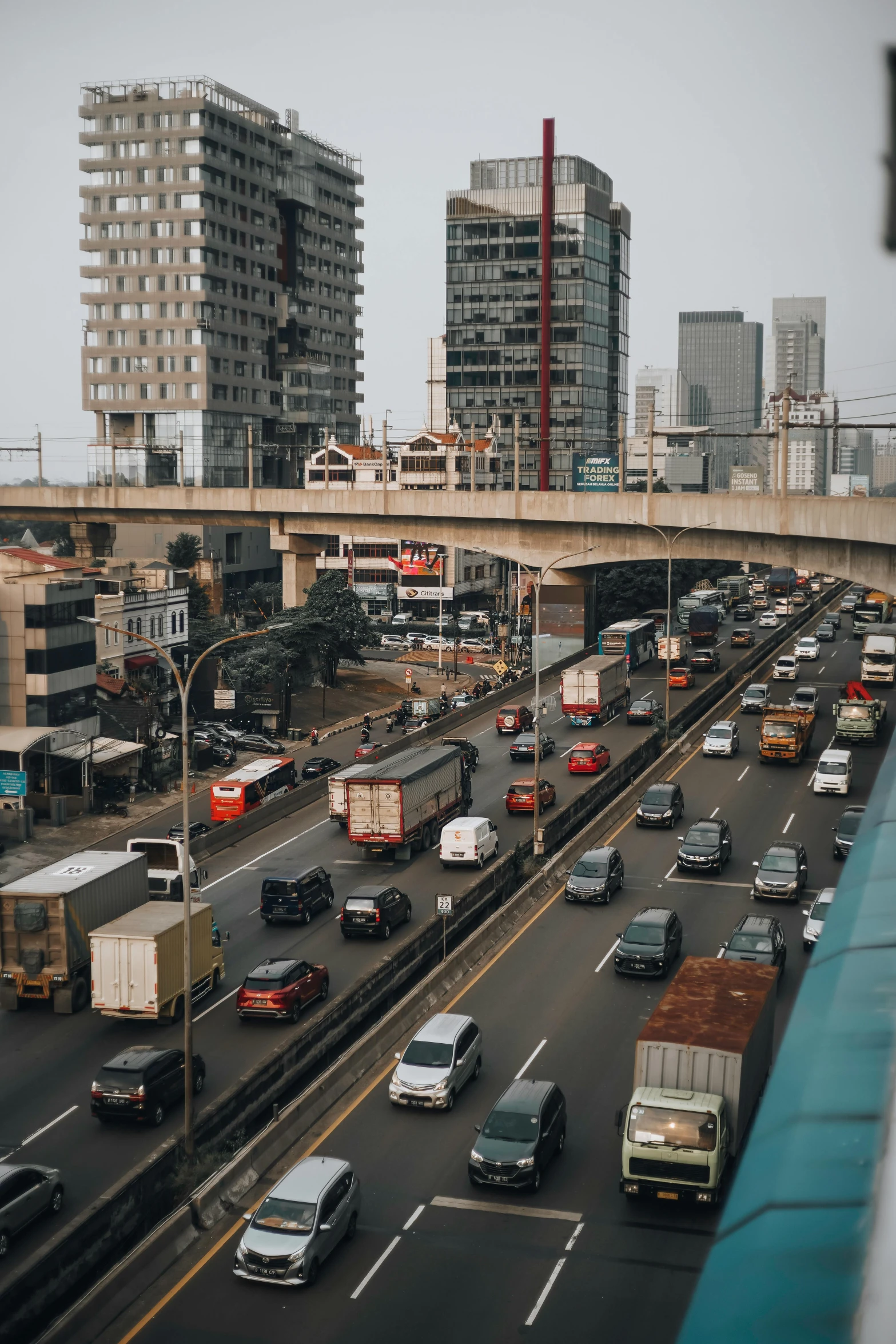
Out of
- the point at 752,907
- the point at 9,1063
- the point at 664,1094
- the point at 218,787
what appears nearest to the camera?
the point at 664,1094

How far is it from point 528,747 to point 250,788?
13176 mm

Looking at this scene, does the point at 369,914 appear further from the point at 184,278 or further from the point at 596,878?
the point at 184,278

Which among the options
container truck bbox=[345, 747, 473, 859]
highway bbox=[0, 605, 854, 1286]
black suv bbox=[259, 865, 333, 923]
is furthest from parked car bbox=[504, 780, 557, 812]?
black suv bbox=[259, 865, 333, 923]

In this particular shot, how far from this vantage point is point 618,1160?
923 inches

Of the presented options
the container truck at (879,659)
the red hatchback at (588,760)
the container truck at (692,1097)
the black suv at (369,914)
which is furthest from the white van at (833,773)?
the container truck at (692,1097)

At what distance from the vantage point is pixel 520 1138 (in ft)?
73.7

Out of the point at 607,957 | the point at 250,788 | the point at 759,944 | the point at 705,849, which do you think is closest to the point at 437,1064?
the point at 759,944

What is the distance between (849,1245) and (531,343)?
160751 mm

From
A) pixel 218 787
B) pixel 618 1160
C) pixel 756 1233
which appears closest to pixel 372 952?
pixel 618 1160

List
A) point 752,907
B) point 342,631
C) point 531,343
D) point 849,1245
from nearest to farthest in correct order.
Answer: point 849,1245, point 752,907, point 342,631, point 531,343

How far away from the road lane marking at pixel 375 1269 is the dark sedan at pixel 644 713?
1821 inches

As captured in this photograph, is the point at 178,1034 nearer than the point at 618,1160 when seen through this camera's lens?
No

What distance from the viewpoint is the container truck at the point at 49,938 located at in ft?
103

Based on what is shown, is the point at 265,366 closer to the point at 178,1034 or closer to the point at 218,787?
the point at 218,787
